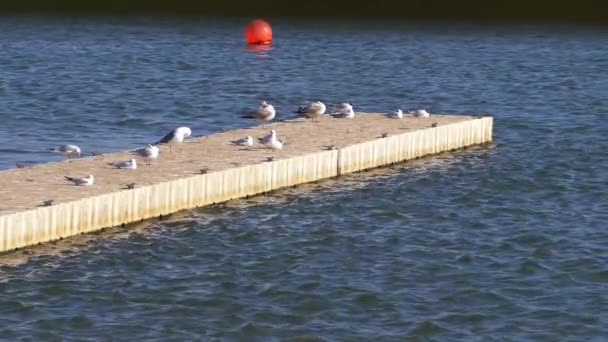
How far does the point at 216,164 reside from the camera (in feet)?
114

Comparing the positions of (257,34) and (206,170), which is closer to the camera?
(206,170)

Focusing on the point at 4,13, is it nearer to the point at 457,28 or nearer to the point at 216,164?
the point at 457,28

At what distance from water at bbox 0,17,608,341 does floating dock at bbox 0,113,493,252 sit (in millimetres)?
345

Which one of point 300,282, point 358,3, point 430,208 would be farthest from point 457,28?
point 300,282

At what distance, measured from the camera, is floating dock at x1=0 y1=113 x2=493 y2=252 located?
99.3ft

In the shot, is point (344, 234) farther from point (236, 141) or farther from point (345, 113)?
point (345, 113)

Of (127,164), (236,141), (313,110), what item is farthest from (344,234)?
(313,110)

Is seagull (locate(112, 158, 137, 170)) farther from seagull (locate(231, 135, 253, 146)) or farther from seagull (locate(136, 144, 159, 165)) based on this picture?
seagull (locate(231, 135, 253, 146))

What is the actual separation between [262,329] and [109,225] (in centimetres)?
646

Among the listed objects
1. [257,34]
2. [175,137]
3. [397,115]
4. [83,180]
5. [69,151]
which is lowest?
[257,34]

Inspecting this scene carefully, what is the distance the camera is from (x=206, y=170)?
33781 millimetres

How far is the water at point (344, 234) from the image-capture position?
26.3 metres

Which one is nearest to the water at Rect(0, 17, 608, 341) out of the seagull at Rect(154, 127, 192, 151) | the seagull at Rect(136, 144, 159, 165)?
the seagull at Rect(136, 144, 159, 165)

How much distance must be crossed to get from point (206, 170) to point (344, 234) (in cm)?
330
